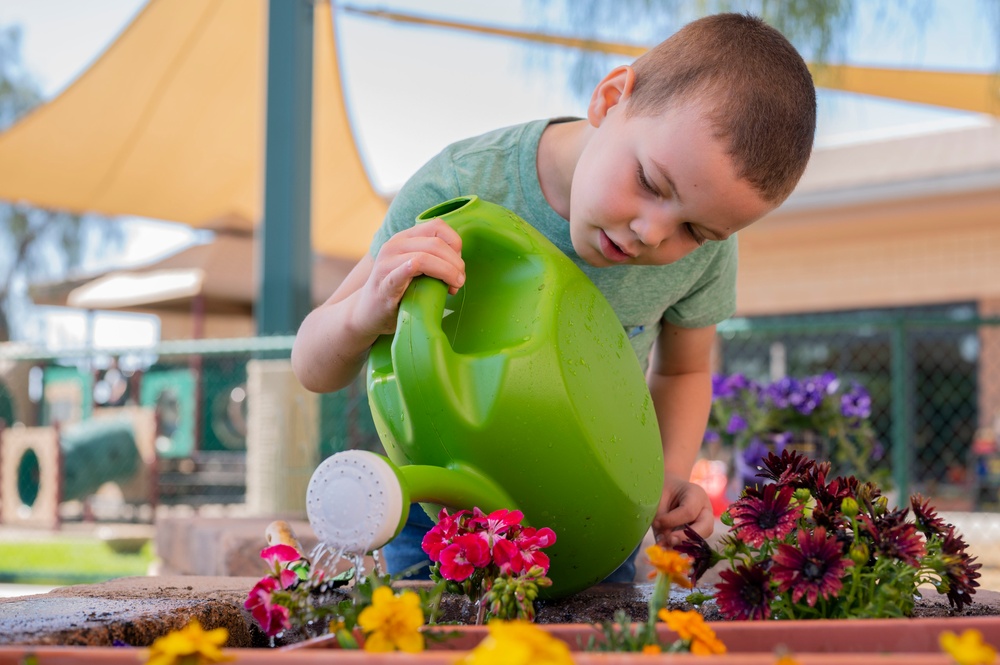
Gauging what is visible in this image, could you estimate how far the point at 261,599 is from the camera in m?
0.76

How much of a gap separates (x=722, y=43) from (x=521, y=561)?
25.3 inches

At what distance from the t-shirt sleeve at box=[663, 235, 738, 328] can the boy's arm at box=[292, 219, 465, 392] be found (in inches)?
20.5

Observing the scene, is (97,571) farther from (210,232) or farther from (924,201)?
(924,201)

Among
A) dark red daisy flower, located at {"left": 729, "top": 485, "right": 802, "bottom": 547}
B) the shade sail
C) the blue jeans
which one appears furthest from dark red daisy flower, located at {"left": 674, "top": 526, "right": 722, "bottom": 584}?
the shade sail

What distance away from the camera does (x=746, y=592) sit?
2.50ft

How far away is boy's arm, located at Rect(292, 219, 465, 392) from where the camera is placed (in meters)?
0.89

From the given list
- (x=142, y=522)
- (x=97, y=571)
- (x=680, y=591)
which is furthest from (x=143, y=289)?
(x=680, y=591)

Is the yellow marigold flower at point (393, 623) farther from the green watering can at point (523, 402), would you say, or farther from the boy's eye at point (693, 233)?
the boy's eye at point (693, 233)

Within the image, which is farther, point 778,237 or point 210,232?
point 210,232

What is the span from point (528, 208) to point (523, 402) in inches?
20.9

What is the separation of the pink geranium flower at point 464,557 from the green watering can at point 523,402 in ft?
0.16

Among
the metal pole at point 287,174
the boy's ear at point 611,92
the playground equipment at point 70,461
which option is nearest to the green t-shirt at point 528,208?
the boy's ear at point 611,92

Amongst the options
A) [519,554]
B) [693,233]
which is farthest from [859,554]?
[693,233]

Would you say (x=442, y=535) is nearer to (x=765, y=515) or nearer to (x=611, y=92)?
(x=765, y=515)
